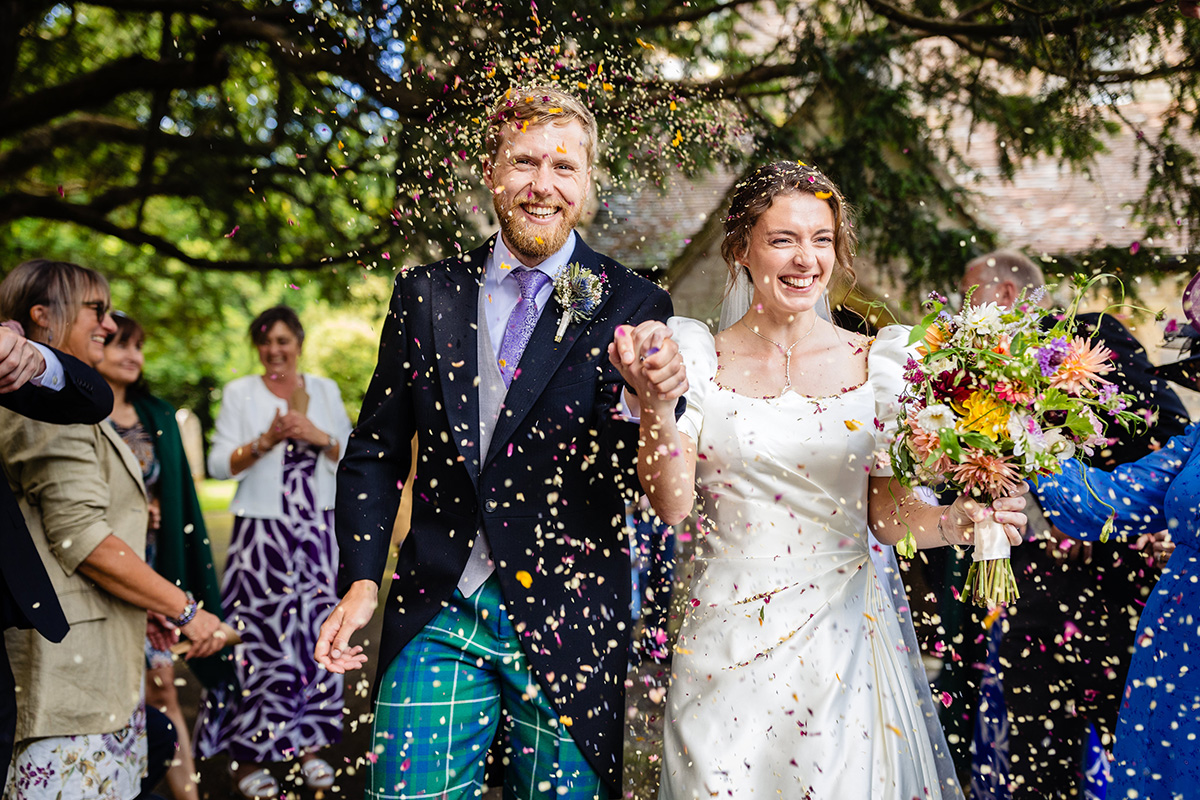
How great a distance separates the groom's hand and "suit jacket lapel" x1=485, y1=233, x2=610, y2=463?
21.8 inches

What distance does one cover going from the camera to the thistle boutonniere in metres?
2.69

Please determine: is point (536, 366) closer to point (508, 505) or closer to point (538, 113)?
point (508, 505)

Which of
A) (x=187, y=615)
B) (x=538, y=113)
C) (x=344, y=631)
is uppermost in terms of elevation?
(x=538, y=113)

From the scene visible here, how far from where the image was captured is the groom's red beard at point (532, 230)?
9.04ft

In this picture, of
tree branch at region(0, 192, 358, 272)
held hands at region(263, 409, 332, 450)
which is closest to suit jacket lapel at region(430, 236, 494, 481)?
held hands at region(263, 409, 332, 450)

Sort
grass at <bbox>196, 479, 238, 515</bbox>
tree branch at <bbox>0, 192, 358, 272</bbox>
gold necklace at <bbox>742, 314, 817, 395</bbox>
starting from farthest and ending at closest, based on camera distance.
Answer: grass at <bbox>196, 479, 238, 515</bbox>
tree branch at <bbox>0, 192, 358, 272</bbox>
gold necklace at <bbox>742, 314, 817, 395</bbox>

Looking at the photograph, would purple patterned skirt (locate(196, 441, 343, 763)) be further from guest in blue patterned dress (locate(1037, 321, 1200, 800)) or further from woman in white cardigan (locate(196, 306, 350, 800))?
guest in blue patterned dress (locate(1037, 321, 1200, 800))

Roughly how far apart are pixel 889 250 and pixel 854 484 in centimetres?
327

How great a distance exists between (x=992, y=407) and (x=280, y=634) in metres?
4.19

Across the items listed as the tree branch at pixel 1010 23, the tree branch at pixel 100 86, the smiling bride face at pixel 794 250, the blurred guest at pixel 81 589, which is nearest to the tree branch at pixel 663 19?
the tree branch at pixel 1010 23

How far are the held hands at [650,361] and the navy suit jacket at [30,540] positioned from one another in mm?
1792

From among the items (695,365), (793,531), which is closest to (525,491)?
(695,365)

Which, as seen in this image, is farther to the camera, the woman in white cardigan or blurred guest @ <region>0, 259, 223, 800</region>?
the woman in white cardigan

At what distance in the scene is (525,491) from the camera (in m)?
2.62
